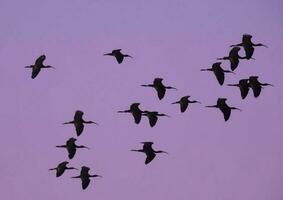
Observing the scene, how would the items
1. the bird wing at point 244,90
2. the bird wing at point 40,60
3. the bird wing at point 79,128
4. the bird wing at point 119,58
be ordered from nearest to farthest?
the bird wing at point 244,90 < the bird wing at point 79,128 < the bird wing at point 40,60 < the bird wing at point 119,58

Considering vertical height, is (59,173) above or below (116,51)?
below

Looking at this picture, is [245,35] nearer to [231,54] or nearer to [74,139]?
[231,54]

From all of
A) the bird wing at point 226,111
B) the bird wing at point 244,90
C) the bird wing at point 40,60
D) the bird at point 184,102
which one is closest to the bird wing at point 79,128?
the bird wing at point 40,60

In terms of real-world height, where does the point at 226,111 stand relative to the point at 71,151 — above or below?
above

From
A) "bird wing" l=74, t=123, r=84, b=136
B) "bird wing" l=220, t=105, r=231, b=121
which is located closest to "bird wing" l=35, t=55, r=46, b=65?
"bird wing" l=74, t=123, r=84, b=136

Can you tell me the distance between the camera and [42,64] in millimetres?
55688

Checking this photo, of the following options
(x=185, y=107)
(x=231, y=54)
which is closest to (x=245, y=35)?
(x=231, y=54)

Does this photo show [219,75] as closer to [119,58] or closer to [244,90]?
[244,90]

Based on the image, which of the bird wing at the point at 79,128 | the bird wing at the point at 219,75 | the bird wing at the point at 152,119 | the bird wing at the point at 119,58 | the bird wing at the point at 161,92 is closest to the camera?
the bird wing at the point at 219,75

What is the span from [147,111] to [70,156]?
3998 mm

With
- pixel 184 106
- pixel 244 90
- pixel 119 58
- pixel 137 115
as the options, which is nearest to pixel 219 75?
pixel 244 90

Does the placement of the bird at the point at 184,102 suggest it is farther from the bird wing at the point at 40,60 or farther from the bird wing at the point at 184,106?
the bird wing at the point at 40,60

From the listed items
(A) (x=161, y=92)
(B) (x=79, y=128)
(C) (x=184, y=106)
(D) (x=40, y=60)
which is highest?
(D) (x=40, y=60)

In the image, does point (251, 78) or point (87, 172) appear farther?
point (87, 172)
